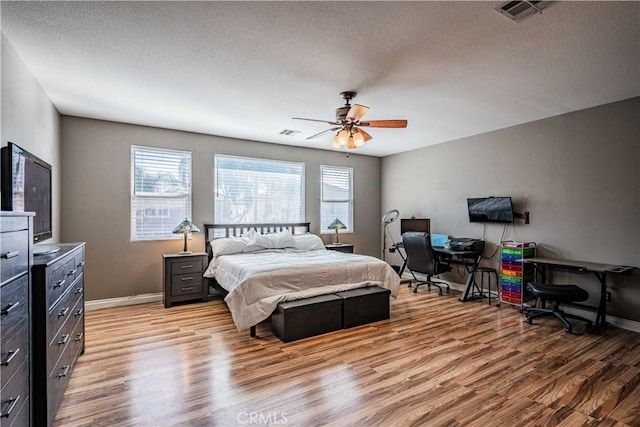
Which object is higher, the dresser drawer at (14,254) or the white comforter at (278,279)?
the dresser drawer at (14,254)

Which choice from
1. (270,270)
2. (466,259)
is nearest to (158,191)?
(270,270)

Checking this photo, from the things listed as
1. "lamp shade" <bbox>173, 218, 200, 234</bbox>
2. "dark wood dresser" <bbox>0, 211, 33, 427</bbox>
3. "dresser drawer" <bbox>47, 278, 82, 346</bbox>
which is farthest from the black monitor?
"dark wood dresser" <bbox>0, 211, 33, 427</bbox>

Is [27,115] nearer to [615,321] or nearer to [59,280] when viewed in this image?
[59,280]

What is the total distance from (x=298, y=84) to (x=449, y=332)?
3.14 metres

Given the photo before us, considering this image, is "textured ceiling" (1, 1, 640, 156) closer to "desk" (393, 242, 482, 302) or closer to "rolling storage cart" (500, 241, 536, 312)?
"rolling storage cart" (500, 241, 536, 312)

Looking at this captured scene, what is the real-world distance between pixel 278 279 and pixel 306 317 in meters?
0.50

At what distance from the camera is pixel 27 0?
6.57 ft

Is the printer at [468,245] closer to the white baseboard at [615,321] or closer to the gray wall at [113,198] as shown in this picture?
the white baseboard at [615,321]

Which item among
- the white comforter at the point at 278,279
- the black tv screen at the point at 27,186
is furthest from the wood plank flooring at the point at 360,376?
the black tv screen at the point at 27,186

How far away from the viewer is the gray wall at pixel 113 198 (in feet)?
14.4

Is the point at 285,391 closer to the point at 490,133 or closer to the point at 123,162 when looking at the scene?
the point at 123,162

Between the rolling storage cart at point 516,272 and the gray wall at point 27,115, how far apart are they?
558 cm

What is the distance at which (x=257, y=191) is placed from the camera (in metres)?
5.82

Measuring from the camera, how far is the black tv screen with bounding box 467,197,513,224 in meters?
4.80
